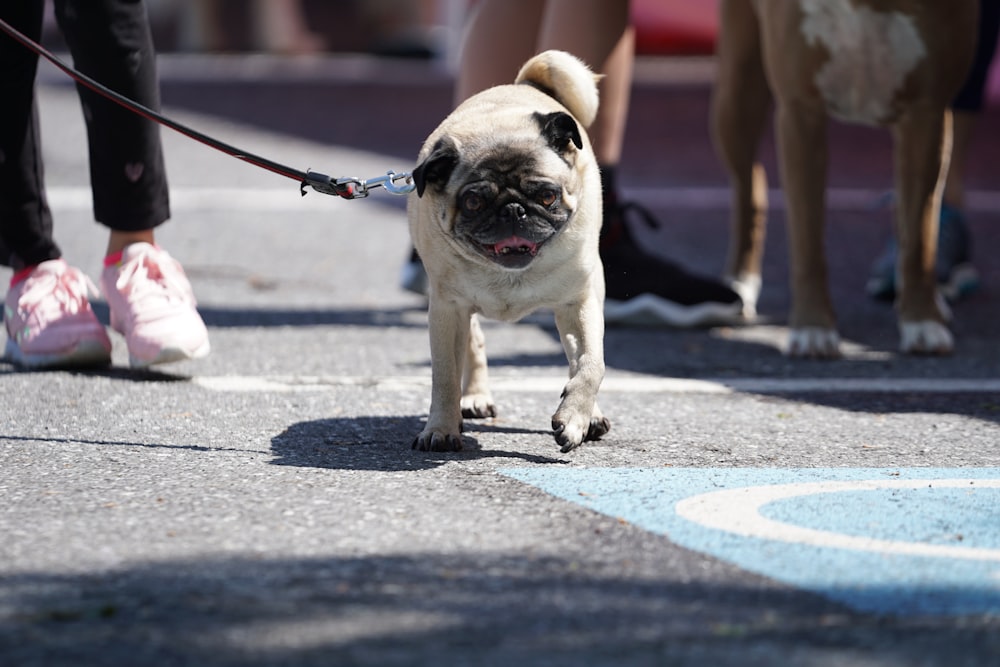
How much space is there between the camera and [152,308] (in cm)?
338

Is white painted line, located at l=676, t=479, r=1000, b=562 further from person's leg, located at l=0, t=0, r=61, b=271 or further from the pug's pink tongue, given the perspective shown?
person's leg, located at l=0, t=0, r=61, b=271

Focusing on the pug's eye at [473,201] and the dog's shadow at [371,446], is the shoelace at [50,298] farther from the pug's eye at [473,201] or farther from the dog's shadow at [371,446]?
the pug's eye at [473,201]

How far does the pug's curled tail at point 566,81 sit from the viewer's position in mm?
3061

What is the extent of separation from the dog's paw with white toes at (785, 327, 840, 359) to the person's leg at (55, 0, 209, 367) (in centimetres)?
157

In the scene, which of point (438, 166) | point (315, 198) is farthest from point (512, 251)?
point (315, 198)

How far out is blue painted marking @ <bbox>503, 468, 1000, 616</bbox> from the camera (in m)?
1.89

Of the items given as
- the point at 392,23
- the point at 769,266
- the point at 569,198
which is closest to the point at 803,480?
the point at 569,198

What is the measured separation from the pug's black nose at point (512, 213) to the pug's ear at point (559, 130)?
5.9 inches

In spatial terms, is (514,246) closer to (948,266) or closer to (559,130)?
(559,130)

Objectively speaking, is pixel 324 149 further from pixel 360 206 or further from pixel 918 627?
pixel 918 627

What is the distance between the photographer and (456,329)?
110 inches

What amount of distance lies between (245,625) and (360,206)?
5.22m

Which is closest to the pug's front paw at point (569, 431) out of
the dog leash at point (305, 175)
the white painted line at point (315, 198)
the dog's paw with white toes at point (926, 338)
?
the dog leash at point (305, 175)

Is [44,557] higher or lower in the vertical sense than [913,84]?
lower
